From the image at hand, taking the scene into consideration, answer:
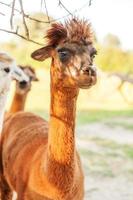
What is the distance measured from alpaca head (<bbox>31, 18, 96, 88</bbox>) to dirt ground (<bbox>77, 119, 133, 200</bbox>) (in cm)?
394

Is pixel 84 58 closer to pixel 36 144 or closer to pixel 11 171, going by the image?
pixel 36 144

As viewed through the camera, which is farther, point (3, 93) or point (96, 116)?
point (96, 116)

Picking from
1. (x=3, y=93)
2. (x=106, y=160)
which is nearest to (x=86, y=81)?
(x=3, y=93)

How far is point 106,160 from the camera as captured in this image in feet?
35.2

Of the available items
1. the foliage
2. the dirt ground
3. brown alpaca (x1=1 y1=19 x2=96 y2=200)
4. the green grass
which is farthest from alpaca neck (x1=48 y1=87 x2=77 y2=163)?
the foliage

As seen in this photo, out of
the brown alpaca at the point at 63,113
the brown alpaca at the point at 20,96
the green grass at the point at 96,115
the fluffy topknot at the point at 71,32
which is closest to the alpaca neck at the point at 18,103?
the brown alpaca at the point at 20,96

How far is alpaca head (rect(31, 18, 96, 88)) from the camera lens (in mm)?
4066

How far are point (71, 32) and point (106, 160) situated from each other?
257 inches

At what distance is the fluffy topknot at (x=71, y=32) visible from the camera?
4379 millimetres

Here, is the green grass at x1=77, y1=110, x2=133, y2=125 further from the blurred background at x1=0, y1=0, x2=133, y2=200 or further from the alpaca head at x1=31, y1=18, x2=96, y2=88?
the alpaca head at x1=31, y1=18, x2=96, y2=88

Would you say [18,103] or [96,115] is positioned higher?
[18,103]

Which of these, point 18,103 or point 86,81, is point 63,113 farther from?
point 18,103

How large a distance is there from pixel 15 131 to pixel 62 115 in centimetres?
157

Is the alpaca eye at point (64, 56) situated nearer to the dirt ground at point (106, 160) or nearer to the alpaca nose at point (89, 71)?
the alpaca nose at point (89, 71)
